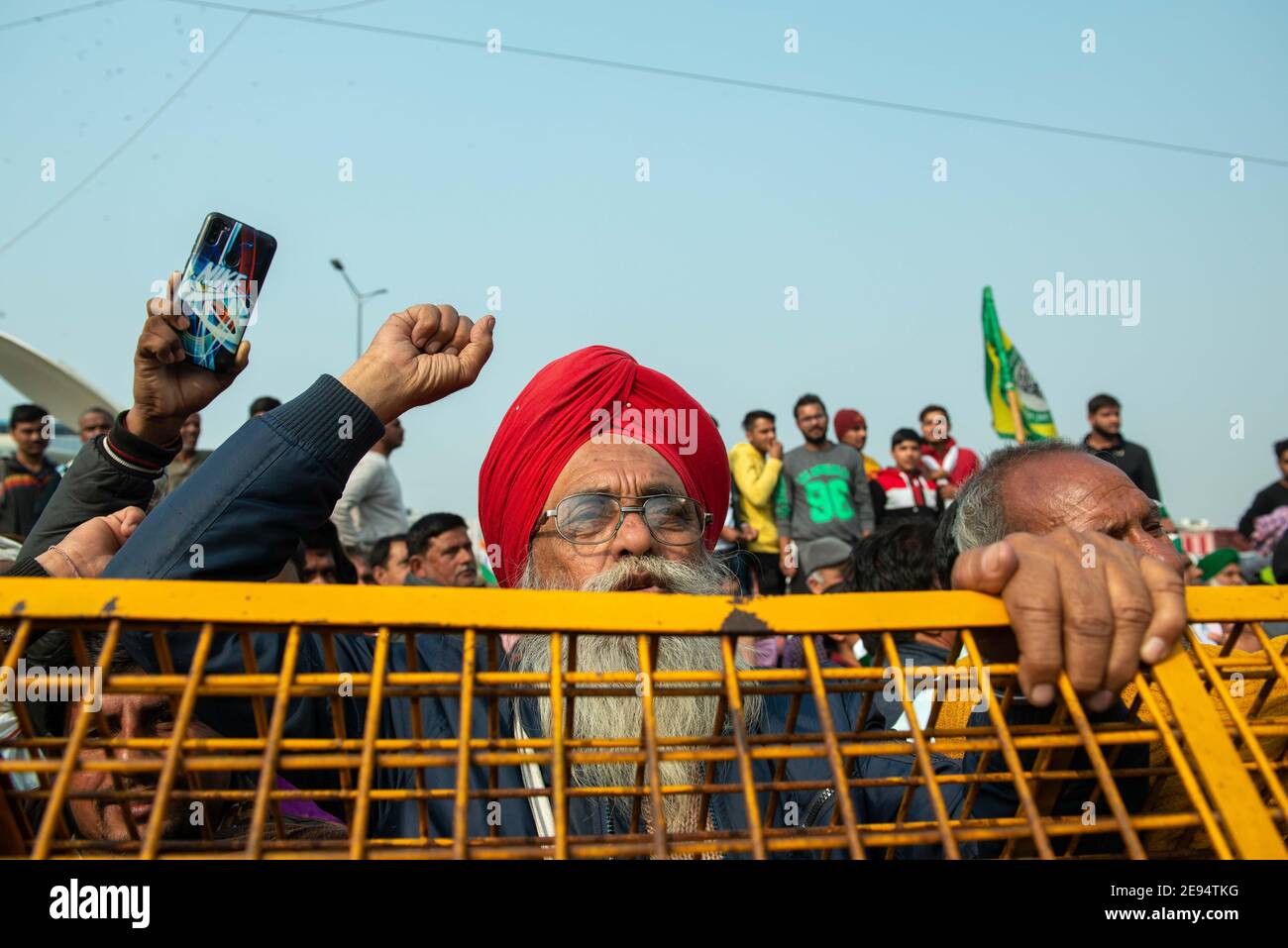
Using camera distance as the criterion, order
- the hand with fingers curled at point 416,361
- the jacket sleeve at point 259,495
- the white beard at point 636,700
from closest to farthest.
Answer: the jacket sleeve at point 259,495 < the hand with fingers curled at point 416,361 < the white beard at point 636,700

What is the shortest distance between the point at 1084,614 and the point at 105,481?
1.90 metres

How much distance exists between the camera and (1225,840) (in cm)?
113

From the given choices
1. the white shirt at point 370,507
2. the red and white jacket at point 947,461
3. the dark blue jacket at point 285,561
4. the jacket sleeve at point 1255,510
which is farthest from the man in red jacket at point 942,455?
the dark blue jacket at point 285,561

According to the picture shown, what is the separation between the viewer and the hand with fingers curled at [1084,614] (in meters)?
1.22

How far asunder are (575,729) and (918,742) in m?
1.40

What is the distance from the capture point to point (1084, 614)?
1219 mm

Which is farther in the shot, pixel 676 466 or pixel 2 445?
pixel 2 445

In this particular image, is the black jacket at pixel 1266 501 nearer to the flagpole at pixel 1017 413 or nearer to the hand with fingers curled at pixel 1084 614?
the flagpole at pixel 1017 413

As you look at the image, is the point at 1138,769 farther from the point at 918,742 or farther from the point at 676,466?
the point at 676,466

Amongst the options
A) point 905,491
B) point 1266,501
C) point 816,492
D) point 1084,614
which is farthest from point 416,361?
point 1266,501

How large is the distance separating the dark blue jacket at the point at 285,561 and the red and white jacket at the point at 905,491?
6.94 m

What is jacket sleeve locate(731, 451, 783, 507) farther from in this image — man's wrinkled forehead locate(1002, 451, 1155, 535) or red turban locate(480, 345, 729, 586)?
man's wrinkled forehead locate(1002, 451, 1155, 535)

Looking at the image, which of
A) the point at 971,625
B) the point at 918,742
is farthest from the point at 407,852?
the point at 971,625

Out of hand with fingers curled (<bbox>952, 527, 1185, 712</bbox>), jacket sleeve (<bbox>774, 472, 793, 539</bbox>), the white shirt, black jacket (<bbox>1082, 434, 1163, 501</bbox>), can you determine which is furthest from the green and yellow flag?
hand with fingers curled (<bbox>952, 527, 1185, 712</bbox>)
